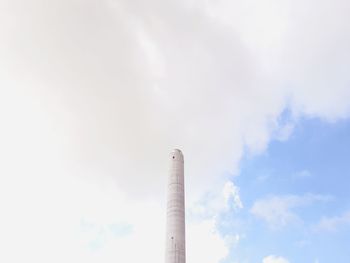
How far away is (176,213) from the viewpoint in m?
71.6

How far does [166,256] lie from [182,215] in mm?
6892

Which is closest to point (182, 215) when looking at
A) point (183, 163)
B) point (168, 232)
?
point (168, 232)

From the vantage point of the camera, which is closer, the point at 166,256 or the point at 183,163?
the point at 166,256

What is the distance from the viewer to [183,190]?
75.3 m

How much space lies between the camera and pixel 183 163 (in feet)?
261

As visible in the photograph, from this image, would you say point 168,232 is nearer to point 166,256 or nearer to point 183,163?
point 166,256

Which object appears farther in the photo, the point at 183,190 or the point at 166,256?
the point at 183,190

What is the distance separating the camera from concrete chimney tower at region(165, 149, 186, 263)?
6812 cm

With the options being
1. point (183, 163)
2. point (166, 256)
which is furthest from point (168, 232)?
point (183, 163)

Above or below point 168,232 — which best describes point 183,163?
above

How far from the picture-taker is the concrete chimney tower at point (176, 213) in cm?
6812

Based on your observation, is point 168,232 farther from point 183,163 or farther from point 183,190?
point 183,163

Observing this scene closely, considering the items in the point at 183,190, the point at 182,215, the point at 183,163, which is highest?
the point at 183,163

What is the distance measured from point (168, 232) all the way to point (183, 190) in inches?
313
